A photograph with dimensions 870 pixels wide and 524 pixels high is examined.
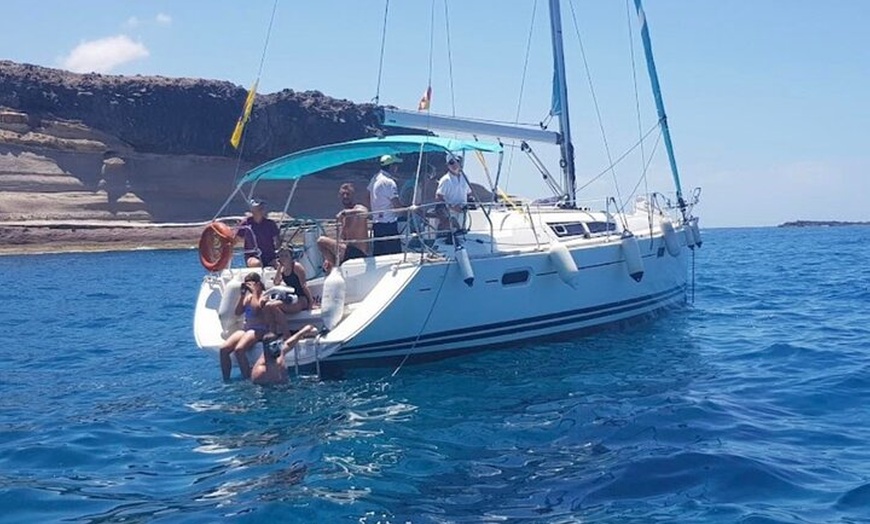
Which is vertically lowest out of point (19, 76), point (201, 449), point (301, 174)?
point (201, 449)

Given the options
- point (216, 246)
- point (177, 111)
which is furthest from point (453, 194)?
point (177, 111)

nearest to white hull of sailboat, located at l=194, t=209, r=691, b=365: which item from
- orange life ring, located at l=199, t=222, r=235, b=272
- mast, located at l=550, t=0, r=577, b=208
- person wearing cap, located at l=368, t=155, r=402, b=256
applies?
orange life ring, located at l=199, t=222, r=235, b=272

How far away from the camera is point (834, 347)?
1203 centimetres

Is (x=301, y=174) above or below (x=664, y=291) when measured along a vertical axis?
above

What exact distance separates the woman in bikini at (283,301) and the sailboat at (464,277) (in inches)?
6.0

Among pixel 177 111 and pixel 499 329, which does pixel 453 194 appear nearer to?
pixel 499 329

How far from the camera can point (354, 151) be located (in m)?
11.8

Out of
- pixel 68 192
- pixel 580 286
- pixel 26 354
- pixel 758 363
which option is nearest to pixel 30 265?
pixel 68 192

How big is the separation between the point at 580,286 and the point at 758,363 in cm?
248

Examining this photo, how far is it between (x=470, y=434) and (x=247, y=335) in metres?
3.18

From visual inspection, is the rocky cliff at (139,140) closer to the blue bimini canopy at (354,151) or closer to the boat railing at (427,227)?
the blue bimini canopy at (354,151)

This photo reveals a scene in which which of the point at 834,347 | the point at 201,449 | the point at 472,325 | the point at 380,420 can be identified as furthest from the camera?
the point at 834,347

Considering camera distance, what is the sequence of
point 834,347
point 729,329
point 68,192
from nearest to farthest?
point 834,347 → point 729,329 → point 68,192

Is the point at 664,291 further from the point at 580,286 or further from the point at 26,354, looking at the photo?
the point at 26,354
